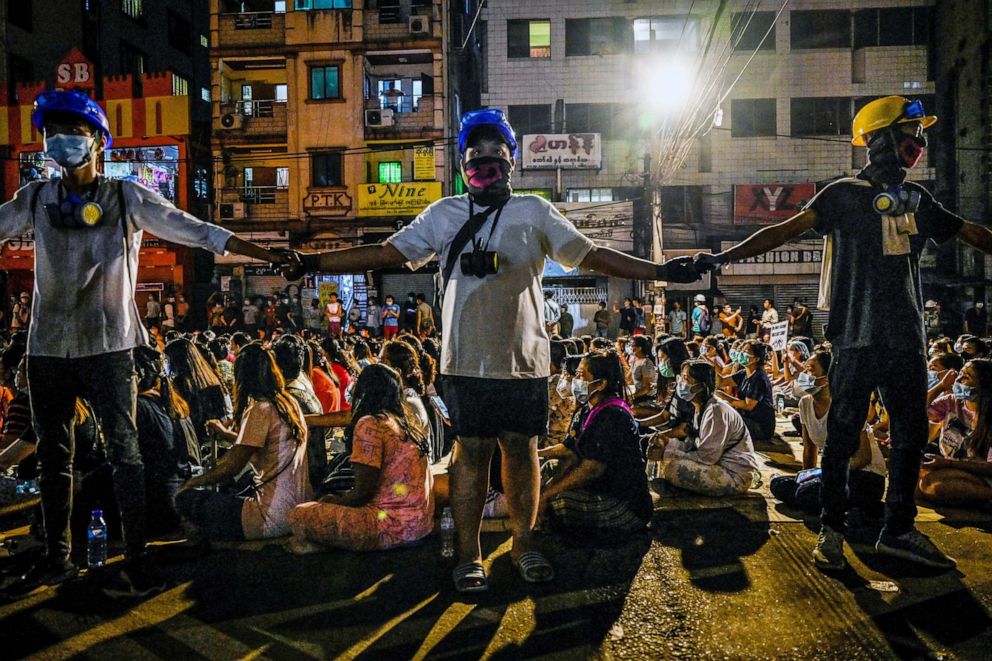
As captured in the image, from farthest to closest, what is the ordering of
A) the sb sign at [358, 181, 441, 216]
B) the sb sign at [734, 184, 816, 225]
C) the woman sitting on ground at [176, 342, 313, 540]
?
the sb sign at [734, 184, 816, 225] < the sb sign at [358, 181, 441, 216] < the woman sitting on ground at [176, 342, 313, 540]

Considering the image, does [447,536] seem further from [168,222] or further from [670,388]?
[670,388]

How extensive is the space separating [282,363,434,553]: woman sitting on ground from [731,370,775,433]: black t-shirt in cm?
522

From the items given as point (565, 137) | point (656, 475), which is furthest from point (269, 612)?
point (565, 137)

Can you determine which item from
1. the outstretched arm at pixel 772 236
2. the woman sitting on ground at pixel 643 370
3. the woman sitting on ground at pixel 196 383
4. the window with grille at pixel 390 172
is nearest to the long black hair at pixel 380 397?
the outstretched arm at pixel 772 236

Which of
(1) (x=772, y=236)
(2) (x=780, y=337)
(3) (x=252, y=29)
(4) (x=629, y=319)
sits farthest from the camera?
(3) (x=252, y=29)

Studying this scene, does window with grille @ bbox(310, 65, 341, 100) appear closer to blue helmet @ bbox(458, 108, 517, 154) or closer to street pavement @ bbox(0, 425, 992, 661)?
blue helmet @ bbox(458, 108, 517, 154)

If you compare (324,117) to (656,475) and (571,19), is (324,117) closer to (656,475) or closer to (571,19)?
(571,19)

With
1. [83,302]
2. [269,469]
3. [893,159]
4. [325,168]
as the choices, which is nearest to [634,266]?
[893,159]

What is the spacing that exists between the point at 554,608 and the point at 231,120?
27.0m

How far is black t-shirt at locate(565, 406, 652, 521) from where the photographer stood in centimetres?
434

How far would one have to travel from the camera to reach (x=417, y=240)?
3.58 meters

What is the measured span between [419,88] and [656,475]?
79.8 ft

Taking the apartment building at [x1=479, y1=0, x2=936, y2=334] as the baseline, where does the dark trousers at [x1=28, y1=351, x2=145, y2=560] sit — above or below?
below

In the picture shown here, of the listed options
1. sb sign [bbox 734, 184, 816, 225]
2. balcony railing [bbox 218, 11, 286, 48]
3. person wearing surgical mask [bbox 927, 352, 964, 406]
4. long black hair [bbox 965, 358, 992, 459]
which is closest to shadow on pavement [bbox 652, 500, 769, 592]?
long black hair [bbox 965, 358, 992, 459]
